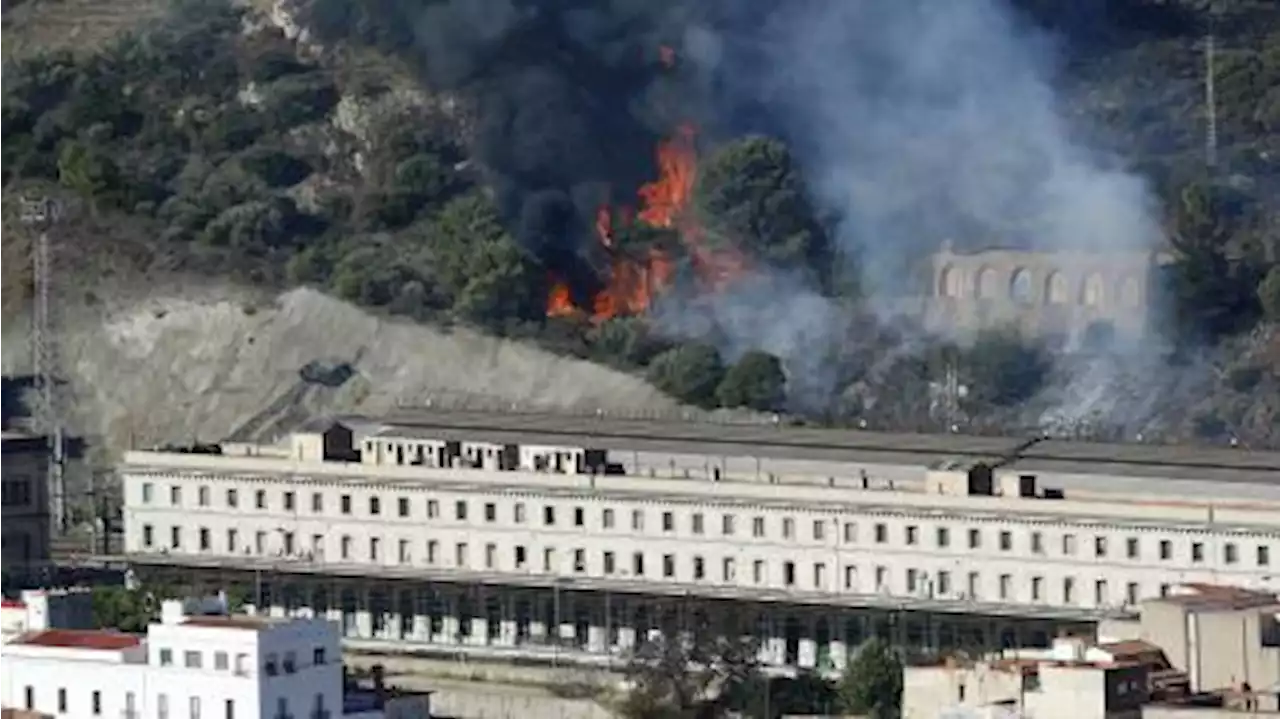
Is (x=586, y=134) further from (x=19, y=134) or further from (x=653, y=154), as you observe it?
(x=19, y=134)

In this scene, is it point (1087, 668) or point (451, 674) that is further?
point (451, 674)

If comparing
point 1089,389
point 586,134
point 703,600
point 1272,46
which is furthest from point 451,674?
point 1272,46

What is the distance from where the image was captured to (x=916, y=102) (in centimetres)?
13625

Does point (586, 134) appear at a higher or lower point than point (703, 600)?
higher

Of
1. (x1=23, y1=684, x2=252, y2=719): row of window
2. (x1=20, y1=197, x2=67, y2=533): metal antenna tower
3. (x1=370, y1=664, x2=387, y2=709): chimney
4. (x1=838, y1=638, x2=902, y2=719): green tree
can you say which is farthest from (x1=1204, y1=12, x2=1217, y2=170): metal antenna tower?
(x1=23, y1=684, x2=252, y2=719): row of window

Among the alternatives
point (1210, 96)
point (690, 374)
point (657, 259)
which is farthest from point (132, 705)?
point (1210, 96)

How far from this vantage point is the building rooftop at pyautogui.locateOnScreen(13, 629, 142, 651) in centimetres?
8319

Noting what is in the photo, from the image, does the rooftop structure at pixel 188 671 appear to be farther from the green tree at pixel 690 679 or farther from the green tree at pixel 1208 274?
the green tree at pixel 1208 274

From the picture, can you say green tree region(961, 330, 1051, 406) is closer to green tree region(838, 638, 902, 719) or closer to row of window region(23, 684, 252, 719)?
green tree region(838, 638, 902, 719)

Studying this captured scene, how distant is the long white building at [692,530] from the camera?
100m

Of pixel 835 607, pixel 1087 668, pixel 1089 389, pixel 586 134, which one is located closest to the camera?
pixel 1087 668

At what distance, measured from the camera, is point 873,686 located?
9344cm

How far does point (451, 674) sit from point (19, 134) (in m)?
35.2

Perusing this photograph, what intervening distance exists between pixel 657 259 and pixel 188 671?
48016 mm
